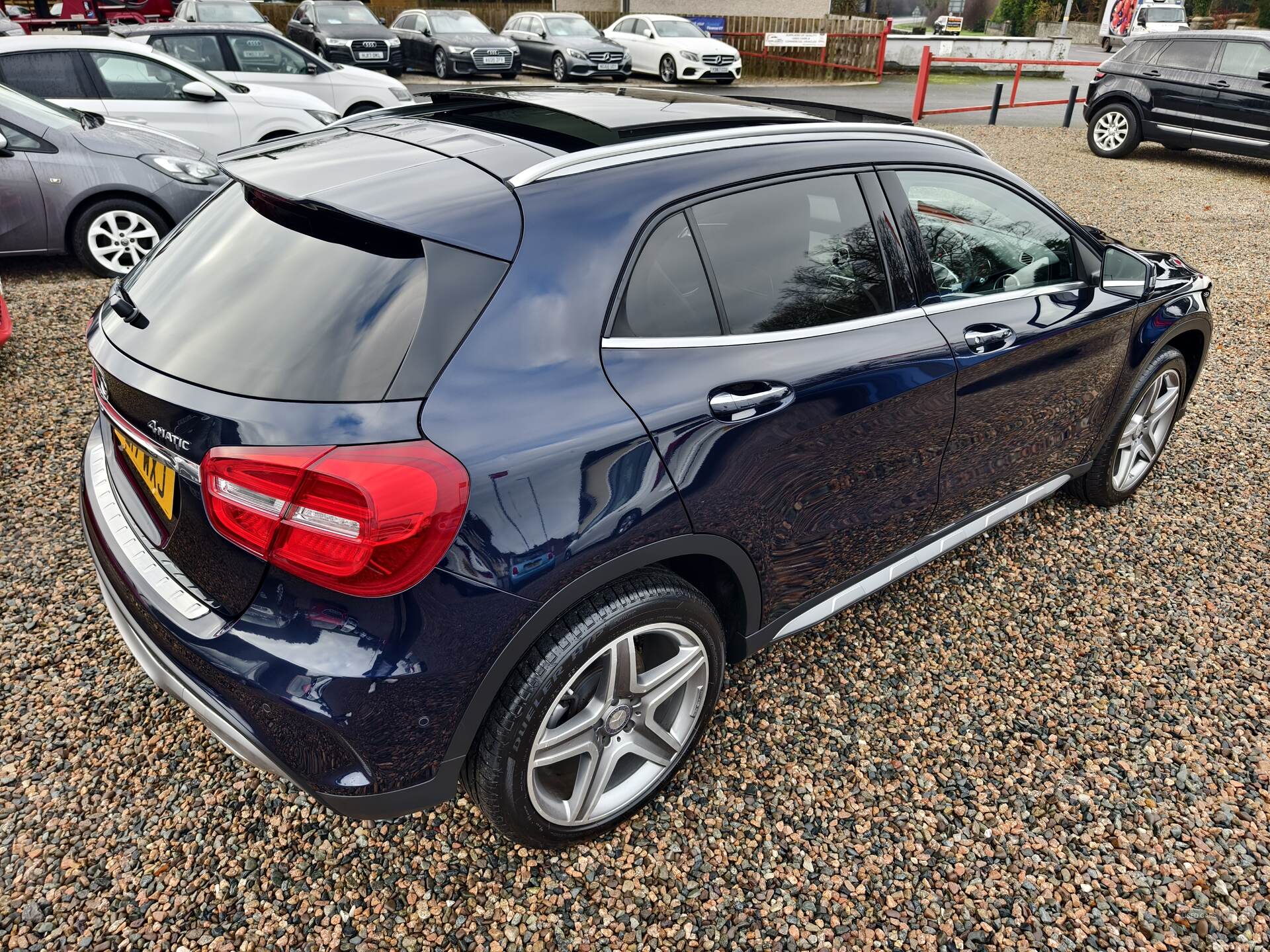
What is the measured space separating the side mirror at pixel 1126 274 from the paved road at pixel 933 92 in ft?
44.1

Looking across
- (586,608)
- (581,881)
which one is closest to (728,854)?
(581,881)

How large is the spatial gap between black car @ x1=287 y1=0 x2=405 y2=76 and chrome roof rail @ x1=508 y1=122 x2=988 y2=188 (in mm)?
17527

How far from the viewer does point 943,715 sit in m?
2.80

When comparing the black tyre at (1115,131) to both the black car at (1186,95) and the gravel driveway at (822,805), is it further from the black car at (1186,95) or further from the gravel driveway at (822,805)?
the gravel driveway at (822,805)

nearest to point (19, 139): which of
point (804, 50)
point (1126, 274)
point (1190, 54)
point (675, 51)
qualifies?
point (1126, 274)

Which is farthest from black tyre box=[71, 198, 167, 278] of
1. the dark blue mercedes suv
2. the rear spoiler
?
the rear spoiler

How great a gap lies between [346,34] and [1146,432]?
18.2m

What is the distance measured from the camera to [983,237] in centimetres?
302

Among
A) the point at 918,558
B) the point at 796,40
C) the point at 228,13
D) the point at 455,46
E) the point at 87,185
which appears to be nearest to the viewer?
the point at 918,558

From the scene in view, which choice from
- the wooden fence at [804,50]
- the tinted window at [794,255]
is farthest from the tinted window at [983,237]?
the wooden fence at [804,50]

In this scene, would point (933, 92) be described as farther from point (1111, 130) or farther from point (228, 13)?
point (228, 13)

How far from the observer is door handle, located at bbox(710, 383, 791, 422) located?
6.85 feet

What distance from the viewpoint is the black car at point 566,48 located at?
20.4 metres

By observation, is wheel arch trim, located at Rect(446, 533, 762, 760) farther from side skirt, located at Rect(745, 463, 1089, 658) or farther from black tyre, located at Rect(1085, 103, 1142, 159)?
black tyre, located at Rect(1085, 103, 1142, 159)
